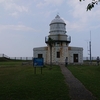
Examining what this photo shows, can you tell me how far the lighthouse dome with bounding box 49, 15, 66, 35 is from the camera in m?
40.2

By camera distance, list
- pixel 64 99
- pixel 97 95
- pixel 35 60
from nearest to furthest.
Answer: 1. pixel 64 99
2. pixel 97 95
3. pixel 35 60

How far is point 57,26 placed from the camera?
40.3 m

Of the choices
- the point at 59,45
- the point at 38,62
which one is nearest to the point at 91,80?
the point at 38,62

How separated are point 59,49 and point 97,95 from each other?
101 ft

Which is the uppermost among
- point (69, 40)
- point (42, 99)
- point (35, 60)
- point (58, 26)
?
point (58, 26)

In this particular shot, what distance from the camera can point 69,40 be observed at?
40906 millimetres

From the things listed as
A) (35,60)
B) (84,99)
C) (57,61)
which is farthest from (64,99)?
(57,61)

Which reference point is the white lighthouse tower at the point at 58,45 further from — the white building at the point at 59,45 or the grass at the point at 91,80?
the grass at the point at 91,80

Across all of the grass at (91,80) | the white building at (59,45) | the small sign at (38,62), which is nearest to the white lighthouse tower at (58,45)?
the white building at (59,45)

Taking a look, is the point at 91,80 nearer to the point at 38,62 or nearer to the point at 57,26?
the point at 38,62

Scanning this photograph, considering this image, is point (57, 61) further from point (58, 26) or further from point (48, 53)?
point (58, 26)

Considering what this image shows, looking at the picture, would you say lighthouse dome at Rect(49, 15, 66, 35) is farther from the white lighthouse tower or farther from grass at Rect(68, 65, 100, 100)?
grass at Rect(68, 65, 100, 100)

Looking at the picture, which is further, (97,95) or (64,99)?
(97,95)

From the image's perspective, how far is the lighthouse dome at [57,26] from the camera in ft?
132
